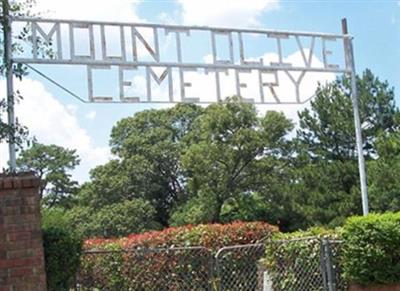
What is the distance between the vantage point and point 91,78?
8609mm

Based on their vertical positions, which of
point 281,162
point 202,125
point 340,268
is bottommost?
point 340,268

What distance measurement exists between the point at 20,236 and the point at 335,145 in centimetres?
2114

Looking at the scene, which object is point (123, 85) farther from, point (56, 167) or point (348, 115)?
point (56, 167)

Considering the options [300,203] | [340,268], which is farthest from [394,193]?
[340,268]

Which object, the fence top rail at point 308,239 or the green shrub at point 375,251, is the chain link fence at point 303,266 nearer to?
the fence top rail at point 308,239

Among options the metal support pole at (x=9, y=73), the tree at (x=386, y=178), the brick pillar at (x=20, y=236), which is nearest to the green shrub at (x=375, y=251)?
the brick pillar at (x=20, y=236)

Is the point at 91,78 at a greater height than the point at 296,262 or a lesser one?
greater

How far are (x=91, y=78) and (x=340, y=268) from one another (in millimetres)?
3889

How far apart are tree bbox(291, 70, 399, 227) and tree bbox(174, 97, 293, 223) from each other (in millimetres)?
1676

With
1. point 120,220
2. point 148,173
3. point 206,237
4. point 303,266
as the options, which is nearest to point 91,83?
point 303,266

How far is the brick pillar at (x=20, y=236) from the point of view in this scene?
17.5 ft

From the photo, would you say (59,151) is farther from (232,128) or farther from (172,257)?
(172,257)

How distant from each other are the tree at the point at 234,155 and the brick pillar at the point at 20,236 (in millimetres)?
22596

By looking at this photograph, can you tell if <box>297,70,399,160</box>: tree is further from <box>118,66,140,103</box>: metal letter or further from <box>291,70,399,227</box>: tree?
<box>118,66,140,103</box>: metal letter
